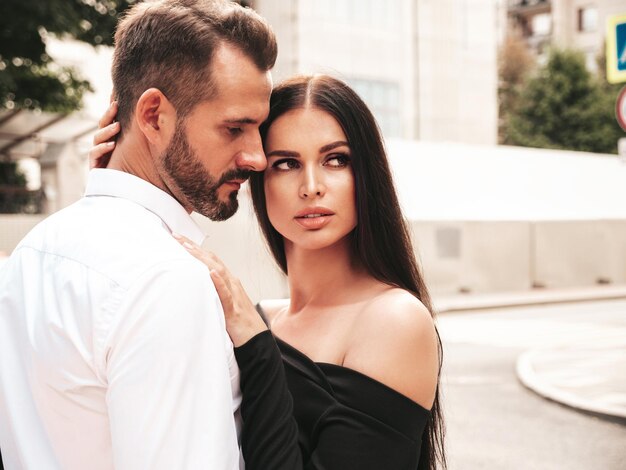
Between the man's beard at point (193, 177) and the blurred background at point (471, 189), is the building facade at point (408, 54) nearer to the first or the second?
the blurred background at point (471, 189)

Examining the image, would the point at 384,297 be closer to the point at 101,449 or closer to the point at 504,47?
the point at 101,449

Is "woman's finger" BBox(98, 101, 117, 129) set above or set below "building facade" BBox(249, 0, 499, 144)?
below

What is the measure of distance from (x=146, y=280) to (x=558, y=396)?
6.49 m

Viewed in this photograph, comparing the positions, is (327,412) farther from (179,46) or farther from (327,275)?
(179,46)

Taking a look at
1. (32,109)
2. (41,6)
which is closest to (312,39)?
(32,109)

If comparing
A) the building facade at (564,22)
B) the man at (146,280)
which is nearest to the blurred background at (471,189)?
the man at (146,280)

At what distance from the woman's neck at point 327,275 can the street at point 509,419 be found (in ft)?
10.4

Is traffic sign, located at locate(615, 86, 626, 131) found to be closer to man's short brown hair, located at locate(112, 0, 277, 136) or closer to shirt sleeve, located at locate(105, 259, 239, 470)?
man's short brown hair, located at locate(112, 0, 277, 136)

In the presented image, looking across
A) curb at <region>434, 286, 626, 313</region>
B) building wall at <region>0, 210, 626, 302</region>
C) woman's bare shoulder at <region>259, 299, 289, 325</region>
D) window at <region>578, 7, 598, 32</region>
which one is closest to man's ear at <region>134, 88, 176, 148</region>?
woman's bare shoulder at <region>259, 299, 289, 325</region>

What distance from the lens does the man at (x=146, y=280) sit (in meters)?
1.22

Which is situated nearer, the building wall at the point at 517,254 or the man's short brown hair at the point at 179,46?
the man's short brown hair at the point at 179,46

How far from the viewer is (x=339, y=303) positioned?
2.20 meters

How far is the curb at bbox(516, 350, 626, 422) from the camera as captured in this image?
636 cm

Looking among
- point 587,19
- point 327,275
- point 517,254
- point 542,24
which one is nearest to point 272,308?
point 327,275
